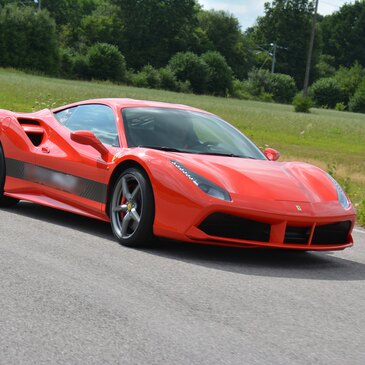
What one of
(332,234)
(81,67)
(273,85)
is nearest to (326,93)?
(273,85)

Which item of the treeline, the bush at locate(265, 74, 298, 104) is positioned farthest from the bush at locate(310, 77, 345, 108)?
the bush at locate(265, 74, 298, 104)

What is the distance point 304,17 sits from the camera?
144 metres

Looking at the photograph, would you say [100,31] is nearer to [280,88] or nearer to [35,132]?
[280,88]

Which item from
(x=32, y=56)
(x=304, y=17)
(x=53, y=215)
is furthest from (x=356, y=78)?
(x=53, y=215)

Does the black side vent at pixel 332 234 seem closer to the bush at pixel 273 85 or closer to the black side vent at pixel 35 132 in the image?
the black side vent at pixel 35 132

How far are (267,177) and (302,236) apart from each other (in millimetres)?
539

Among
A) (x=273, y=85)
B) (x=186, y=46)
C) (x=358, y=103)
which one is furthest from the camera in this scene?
(x=186, y=46)

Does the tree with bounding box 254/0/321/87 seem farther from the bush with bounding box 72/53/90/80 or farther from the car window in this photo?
the car window

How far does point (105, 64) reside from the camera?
97.2 m

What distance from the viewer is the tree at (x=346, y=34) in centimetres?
14975

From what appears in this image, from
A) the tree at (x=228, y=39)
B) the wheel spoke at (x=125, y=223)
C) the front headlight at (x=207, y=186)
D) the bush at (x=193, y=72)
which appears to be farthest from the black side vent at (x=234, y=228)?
the tree at (x=228, y=39)

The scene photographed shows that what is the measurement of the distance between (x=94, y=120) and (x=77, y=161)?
55cm

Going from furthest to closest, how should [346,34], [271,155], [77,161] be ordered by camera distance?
[346,34]
[271,155]
[77,161]

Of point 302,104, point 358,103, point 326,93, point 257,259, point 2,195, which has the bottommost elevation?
point 358,103
